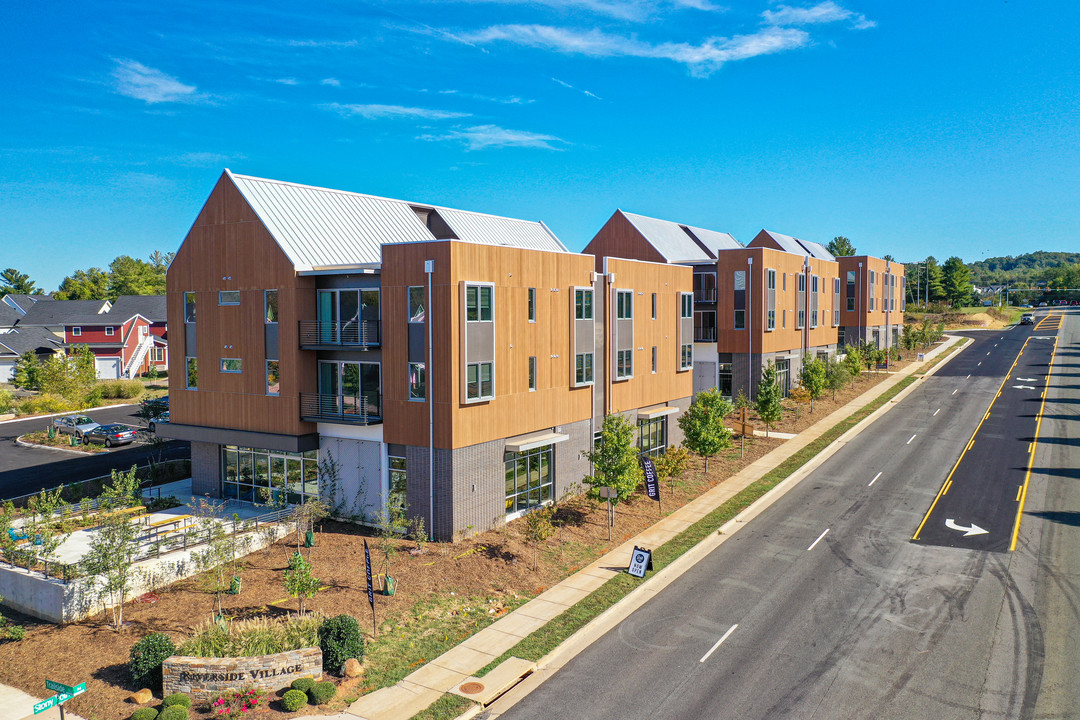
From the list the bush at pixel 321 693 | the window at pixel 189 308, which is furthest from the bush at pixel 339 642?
the window at pixel 189 308

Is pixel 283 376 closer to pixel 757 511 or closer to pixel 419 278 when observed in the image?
pixel 419 278

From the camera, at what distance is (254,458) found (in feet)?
97.8

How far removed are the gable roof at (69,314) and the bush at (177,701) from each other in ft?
256

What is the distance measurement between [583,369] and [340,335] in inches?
420

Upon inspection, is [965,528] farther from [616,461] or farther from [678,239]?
[678,239]

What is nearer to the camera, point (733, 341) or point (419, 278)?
point (419, 278)

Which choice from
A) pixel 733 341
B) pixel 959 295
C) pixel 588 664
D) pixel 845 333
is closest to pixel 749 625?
pixel 588 664

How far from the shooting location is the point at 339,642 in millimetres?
16766

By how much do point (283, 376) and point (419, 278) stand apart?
288 inches

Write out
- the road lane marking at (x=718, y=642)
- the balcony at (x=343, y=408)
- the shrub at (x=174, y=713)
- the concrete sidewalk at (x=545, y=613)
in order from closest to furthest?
the shrub at (x=174, y=713) → the concrete sidewalk at (x=545, y=613) → the road lane marking at (x=718, y=642) → the balcony at (x=343, y=408)

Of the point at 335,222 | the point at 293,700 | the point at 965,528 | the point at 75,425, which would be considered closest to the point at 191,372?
the point at 335,222

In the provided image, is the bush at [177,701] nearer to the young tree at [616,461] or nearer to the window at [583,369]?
the young tree at [616,461]

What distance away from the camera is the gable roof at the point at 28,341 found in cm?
7588

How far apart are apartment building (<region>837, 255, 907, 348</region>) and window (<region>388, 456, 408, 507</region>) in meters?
66.2
